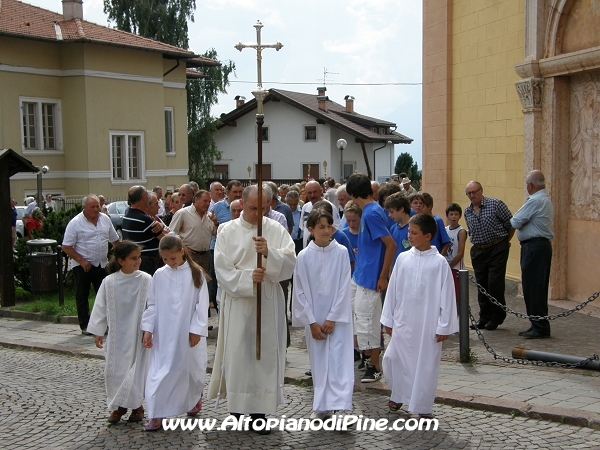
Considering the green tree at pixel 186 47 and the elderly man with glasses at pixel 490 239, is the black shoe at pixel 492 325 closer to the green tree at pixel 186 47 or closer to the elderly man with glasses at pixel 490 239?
the elderly man with glasses at pixel 490 239

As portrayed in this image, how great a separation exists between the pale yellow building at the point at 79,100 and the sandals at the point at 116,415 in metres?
25.4

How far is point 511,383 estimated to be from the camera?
7555mm

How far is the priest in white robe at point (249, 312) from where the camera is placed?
640 cm

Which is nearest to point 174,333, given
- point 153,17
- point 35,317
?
point 35,317

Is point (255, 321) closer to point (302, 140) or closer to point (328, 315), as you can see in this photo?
point (328, 315)

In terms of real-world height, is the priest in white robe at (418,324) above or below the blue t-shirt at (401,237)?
below

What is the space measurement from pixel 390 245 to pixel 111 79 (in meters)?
28.0

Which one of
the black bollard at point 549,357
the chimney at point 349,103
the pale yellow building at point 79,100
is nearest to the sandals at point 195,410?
the black bollard at point 549,357

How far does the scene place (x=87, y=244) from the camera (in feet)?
35.7

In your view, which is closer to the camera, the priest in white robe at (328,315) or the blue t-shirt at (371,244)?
the priest in white robe at (328,315)

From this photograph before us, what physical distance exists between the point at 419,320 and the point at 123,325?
2452 mm

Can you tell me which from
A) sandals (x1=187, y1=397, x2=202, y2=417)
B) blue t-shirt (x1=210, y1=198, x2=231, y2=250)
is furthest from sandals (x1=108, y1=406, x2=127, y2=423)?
blue t-shirt (x1=210, y1=198, x2=231, y2=250)

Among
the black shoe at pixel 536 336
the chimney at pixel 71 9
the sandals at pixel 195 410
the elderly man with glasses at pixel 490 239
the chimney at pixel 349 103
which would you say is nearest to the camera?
the sandals at pixel 195 410

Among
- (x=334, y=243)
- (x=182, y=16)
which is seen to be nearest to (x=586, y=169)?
(x=334, y=243)
